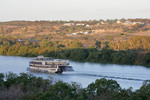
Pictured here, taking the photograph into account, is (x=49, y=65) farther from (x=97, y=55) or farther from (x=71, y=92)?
(x=71, y=92)

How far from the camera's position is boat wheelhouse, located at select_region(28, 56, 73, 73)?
31141mm

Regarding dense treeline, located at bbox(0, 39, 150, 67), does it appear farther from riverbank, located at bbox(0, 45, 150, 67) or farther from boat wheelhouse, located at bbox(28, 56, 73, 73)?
boat wheelhouse, located at bbox(28, 56, 73, 73)

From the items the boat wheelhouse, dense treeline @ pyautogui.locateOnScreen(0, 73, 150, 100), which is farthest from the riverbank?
dense treeline @ pyautogui.locateOnScreen(0, 73, 150, 100)

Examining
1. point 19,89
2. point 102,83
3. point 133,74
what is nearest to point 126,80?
point 133,74

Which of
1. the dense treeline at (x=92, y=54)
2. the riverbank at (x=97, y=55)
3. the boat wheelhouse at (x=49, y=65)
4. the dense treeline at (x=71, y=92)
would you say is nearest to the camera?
the dense treeline at (x=71, y=92)

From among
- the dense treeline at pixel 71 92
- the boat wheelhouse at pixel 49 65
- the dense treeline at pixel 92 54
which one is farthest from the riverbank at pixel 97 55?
the dense treeline at pixel 71 92

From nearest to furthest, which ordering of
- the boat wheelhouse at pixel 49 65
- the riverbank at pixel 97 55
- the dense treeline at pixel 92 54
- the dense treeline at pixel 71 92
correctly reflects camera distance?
the dense treeline at pixel 71 92 < the boat wheelhouse at pixel 49 65 < the riverbank at pixel 97 55 < the dense treeline at pixel 92 54

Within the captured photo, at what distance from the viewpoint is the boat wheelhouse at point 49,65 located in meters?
31.1

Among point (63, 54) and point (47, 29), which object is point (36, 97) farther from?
point (47, 29)

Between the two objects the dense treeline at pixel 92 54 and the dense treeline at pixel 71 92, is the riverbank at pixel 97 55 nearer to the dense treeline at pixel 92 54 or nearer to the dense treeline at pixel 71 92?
the dense treeline at pixel 92 54

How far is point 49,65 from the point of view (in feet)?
107

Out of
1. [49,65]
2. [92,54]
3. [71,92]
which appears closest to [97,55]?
[92,54]

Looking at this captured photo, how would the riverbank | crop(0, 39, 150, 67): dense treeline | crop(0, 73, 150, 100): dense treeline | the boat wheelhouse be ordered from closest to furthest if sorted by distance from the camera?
crop(0, 73, 150, 100): dense treeline
the boat wheelhouse
the riverbank
crop(0, 39, 150, 67): dense treeline

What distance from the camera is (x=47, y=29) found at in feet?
319
